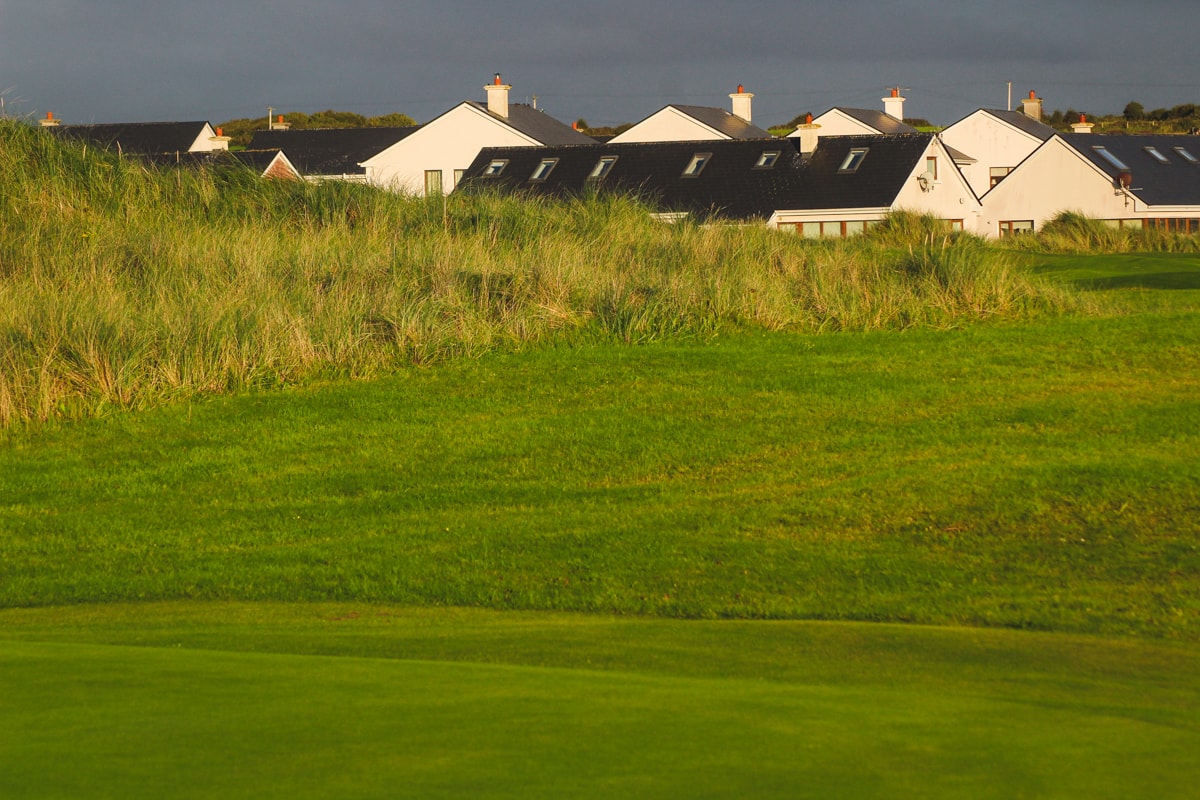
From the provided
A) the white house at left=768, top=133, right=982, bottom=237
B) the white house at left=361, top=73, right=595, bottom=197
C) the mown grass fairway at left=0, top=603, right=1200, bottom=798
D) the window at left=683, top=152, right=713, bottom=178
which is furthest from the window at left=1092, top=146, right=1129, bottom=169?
the mown grass fairway at left=0, top=603, right=1200, bottom=798

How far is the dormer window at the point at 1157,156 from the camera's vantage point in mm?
59428

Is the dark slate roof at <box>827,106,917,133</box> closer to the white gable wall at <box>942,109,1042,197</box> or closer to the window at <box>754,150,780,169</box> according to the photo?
the white gable wall at <box>942,109,1042,197</box>

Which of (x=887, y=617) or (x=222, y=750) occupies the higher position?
(x=222, y=750)

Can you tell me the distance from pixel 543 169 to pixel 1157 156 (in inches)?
1100

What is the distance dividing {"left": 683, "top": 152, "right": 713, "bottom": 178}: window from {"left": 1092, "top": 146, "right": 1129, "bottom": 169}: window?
1881 cm

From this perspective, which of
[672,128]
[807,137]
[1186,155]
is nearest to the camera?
[807,137]

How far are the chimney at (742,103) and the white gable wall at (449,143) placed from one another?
1446 cm

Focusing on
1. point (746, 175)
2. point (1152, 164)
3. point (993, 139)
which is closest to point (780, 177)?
point (746, 175)

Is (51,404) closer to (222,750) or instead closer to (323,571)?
(323,571)

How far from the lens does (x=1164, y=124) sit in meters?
114

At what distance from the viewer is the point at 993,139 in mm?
80500

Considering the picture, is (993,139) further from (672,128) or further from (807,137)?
(807,137)

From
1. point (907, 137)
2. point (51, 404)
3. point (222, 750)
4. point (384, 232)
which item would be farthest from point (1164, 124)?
point (222, 750)

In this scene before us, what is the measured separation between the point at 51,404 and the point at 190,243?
5772 mm
